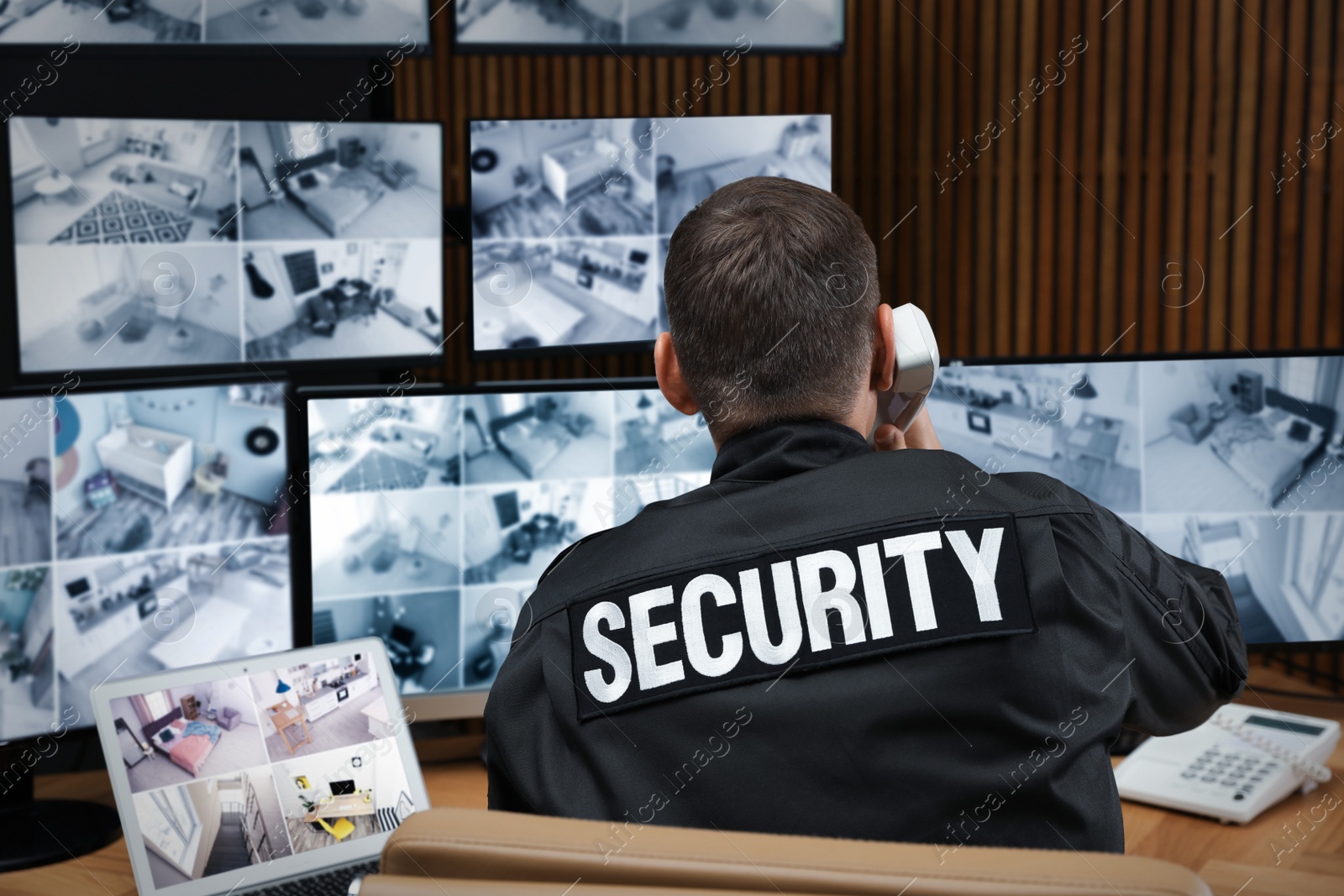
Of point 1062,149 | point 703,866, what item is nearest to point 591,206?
point 703,866

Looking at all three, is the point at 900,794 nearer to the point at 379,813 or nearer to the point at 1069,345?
the point at 379,813

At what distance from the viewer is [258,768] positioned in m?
1.39

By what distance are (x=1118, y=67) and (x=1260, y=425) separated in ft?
5.14

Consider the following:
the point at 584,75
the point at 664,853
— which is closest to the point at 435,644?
the point at 664,853

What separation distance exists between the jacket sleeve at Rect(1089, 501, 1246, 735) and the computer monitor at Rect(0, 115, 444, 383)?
1275 mm

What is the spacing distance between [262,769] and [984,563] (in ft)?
3.07

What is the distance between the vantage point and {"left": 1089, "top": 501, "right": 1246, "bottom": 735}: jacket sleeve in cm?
102

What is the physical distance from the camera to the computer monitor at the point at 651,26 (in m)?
1.92

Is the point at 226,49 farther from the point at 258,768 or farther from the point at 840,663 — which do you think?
the point at 840,663

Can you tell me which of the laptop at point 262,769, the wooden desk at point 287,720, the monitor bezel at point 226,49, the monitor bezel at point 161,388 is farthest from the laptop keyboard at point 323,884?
the monitor bezel at point 226,49

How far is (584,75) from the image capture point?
13.2 feet

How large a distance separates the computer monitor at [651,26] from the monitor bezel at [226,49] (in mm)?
105

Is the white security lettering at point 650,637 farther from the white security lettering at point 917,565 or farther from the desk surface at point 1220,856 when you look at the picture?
the desk surface at point 1220,856

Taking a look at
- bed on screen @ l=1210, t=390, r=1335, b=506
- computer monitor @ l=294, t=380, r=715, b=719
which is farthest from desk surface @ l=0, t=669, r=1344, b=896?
bed on screen @ l=1210, t=390, r=1335, b=506
